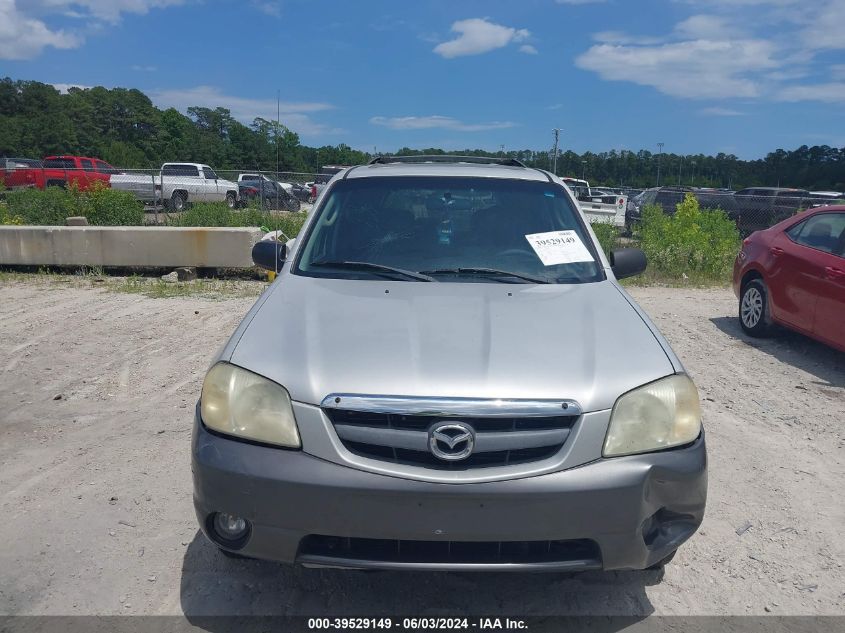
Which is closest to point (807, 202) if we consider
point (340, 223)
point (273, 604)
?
point (340, 223)

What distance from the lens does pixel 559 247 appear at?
→ 156 inches

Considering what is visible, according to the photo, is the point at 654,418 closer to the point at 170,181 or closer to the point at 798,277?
the point at 798,277

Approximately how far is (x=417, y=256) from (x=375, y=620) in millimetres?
1796

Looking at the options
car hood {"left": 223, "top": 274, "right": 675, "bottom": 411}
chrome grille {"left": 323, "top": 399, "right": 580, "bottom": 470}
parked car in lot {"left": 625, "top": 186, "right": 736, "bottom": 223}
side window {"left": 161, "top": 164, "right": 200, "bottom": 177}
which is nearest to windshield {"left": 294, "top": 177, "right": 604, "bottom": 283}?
car hood {"left": 223, "top": 274, "right": 675, "bottom": 411}

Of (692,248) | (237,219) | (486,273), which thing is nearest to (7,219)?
(237,219)

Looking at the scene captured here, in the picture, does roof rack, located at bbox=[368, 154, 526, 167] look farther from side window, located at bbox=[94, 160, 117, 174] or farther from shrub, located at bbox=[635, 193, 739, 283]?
side window, located at bbox=[94, 160, 117, 174]

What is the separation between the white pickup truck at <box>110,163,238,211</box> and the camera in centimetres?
2367

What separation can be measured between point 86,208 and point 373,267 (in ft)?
41.8

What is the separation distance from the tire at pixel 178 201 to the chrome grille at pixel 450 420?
22997mm

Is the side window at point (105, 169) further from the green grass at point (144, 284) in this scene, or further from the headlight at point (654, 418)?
the headlight at point (654, 418)

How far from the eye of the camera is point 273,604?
3061 millimetres

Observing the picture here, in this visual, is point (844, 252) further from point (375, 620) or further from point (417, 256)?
point (375, 620)

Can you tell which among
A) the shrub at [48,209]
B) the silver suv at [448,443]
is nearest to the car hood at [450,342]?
the silver suv at [448,443]

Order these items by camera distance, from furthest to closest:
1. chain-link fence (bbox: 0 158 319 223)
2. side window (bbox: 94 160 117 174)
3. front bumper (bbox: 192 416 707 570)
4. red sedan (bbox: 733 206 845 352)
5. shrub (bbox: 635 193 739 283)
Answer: side window (bbox: 94 160 117 174) → chain-link fence (bbox: 0 158 319 223) → shrub (bbox: 635 193 739 283) → red sedan (bbox: 733 206 845 352) → front bumper (bbox: 192 416 707 570)
